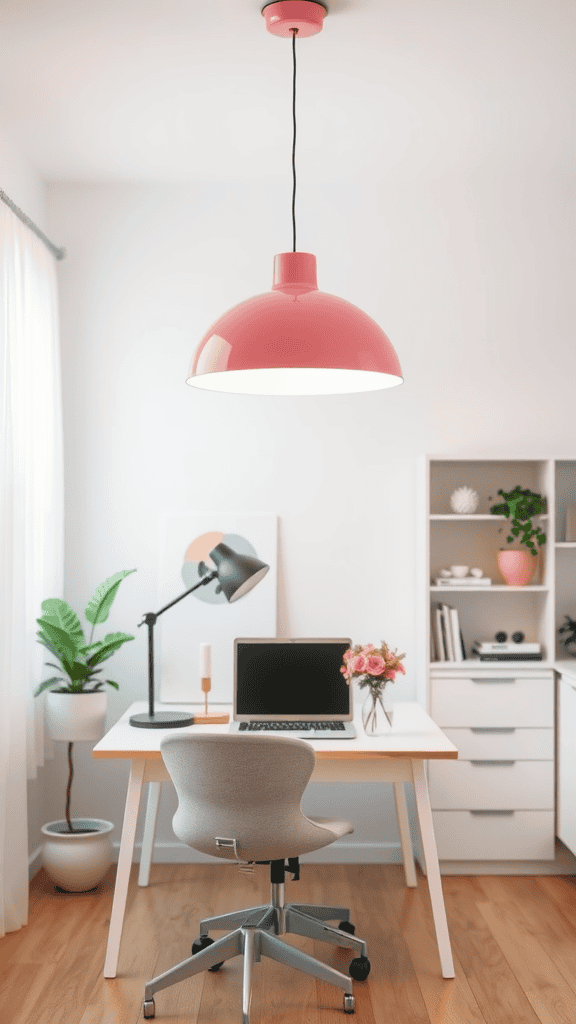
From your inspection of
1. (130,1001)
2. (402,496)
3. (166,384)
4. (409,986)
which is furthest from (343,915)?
(166,384)

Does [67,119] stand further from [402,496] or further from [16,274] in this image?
[402,496]

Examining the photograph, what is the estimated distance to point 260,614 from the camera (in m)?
4.24

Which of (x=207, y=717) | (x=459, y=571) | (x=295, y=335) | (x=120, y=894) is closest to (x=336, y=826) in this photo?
(x=120, y=894)

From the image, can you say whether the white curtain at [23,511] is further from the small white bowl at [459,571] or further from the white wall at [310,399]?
the small white bowl at [459,571]

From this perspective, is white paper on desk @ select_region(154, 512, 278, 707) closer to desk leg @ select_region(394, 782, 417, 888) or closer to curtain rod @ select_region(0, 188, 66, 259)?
desk leg @ select_region(394, 782, 417, 888)

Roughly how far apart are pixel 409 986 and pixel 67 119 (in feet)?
10.5

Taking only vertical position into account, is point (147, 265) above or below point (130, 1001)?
above

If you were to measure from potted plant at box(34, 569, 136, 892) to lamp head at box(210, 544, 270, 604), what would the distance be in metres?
0.52

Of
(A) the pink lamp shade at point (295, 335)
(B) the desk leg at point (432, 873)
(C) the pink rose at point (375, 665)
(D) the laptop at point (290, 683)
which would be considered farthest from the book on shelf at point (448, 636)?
(A) the pink lamp shade at point (295, 335)

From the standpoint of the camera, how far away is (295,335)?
2350 mm

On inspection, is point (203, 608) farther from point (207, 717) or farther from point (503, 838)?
point (503, 838)

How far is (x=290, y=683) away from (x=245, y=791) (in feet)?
2.79

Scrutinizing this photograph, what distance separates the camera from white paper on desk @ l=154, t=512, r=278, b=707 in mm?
4207

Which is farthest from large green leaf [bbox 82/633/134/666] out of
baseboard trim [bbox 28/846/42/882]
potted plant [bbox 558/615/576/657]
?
potted plant [bbox 558/615/576/657]
